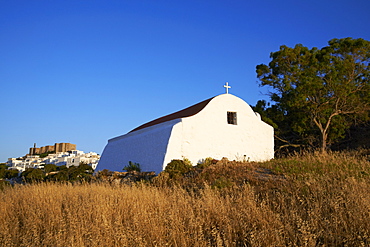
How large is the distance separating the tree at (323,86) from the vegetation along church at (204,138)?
4910mm

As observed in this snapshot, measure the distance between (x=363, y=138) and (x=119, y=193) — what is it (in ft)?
81.4

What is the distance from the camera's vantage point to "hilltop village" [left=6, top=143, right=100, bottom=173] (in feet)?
105

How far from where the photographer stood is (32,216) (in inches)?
298

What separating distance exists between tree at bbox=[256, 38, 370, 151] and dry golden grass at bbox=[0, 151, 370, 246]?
49.6 ft

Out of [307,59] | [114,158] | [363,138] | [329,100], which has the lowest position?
[114,158]

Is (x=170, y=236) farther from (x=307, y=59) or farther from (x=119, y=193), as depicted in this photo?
(x=307, y=59)

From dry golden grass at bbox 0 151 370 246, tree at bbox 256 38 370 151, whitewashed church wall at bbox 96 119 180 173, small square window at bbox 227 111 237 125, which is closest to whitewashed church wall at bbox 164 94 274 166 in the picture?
small square window at bbox 227 111 237 125

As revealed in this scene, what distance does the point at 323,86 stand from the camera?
2336 cm

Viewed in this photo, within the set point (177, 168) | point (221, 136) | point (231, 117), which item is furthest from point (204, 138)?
point (177, 168)

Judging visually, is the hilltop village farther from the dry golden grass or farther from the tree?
the dry golden grass

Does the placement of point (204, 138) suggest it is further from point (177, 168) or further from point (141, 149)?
point (141, 149)

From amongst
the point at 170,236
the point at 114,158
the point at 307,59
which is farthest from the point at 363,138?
the point at 170,236

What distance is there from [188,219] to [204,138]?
38.2ft

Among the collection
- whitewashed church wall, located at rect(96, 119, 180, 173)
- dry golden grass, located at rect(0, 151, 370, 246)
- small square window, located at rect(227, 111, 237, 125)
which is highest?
small square window, located at rect(227, 111, 237, 125)
